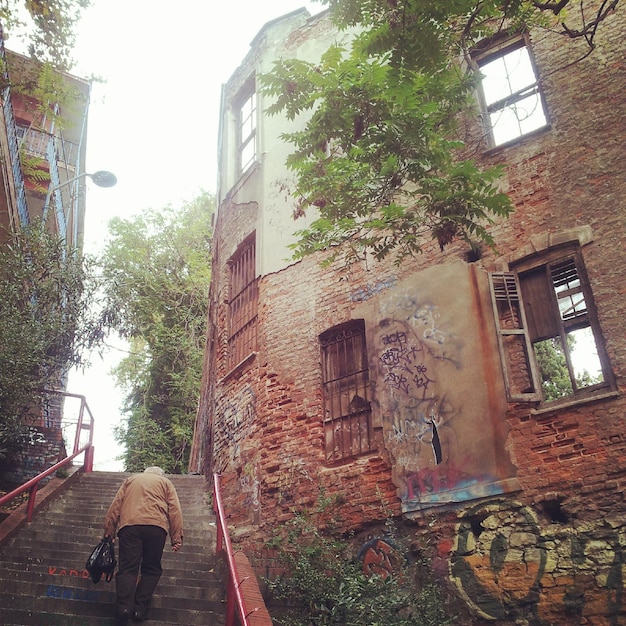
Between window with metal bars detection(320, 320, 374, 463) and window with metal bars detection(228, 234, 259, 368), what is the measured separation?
1926 mm

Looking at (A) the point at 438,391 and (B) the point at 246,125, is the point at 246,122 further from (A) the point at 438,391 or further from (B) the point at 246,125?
(A) the point at 438,391

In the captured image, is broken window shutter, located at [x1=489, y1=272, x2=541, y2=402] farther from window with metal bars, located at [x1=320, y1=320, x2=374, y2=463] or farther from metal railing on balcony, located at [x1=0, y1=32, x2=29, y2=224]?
metal railing on balcony, located at [x1=0, y1=32, x2=29, y2=224]

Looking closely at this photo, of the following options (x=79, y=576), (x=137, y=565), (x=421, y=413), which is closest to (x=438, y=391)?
(x=421, y=413)

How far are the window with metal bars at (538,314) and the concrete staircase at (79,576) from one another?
13.7 ft

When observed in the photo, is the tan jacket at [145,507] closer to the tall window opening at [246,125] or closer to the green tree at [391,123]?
the green tree at [391,123]

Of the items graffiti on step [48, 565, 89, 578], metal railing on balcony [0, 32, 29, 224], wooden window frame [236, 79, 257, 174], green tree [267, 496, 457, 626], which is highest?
wooden window frame [236, 79, 257, 174]

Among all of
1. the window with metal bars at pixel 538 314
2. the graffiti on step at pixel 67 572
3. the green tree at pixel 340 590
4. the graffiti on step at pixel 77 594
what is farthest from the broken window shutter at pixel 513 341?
the graffiti on step at pixel 67 572

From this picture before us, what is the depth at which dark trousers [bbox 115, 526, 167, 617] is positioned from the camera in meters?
5.45

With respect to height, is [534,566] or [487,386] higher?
[487,386]

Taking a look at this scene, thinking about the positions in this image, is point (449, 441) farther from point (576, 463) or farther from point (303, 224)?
point (303, 224)

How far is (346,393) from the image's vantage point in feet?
30.2

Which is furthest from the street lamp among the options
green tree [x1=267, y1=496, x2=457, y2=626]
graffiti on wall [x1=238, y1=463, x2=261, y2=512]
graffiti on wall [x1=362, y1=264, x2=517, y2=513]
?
green tree [x1=267, y1=496, x2=457, y2=626]

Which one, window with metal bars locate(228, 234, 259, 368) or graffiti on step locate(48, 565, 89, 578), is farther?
window with metal bars locate(228, 234, 259, 368)

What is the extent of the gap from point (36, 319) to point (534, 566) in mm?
10886
